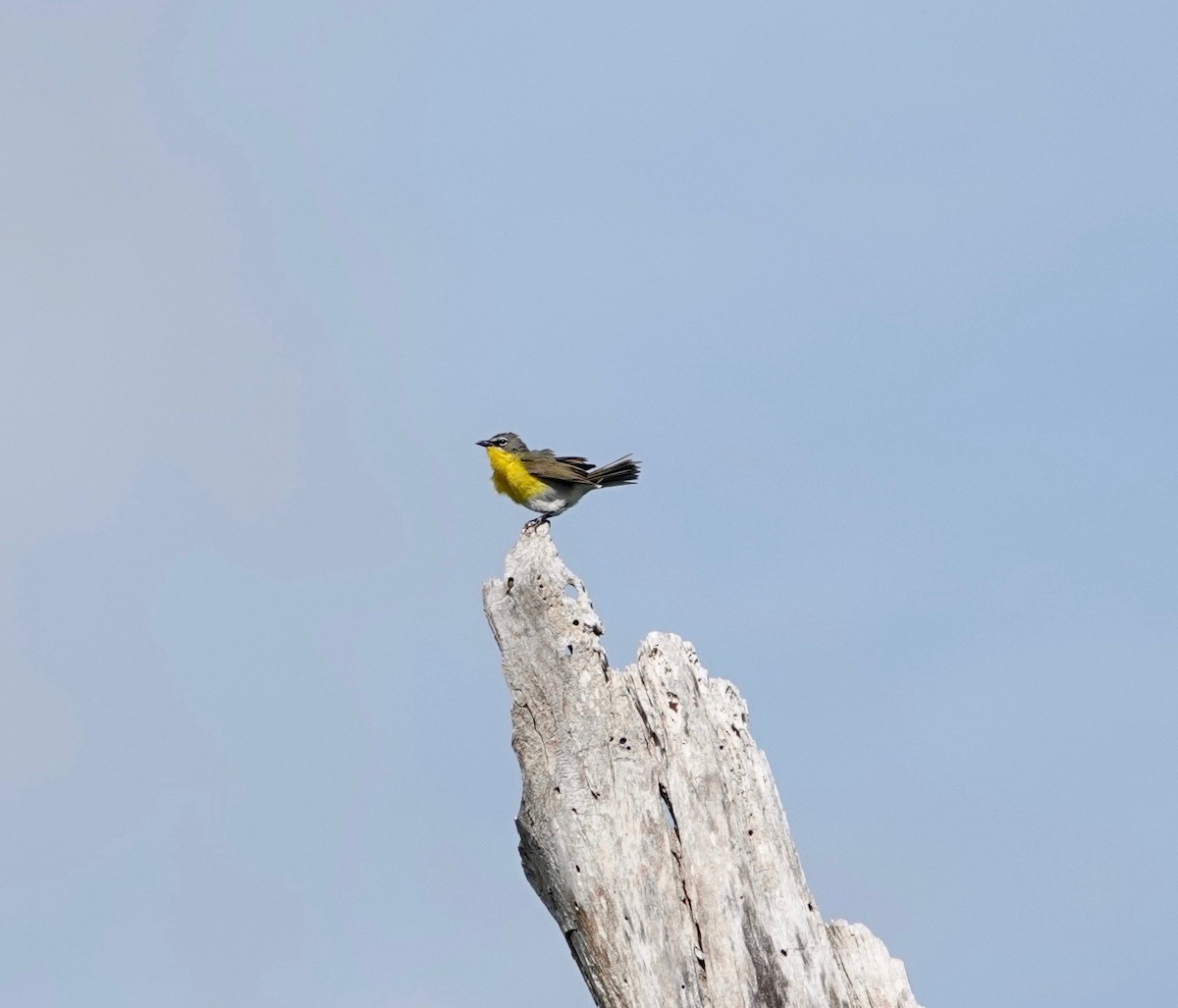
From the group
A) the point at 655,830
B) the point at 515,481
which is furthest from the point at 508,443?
the point at 655,830

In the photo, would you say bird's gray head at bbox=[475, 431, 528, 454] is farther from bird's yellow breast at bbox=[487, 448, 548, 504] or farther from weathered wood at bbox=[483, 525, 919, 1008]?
weathered wood at bbox=[483, 525, 919, 1008]

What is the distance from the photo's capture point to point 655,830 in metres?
11.7

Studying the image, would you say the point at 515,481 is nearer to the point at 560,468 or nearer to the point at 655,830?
the point at 560,468

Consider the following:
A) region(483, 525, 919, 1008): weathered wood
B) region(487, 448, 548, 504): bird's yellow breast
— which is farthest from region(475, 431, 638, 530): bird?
region(483, 525, 919, 1008): weathered wood

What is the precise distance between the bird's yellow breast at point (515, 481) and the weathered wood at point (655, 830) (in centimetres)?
418

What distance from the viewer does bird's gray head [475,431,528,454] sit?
17.6 metres

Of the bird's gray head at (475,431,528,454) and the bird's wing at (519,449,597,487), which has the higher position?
the bird's gray head at (475,431,528,454)

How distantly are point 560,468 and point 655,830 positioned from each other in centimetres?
576

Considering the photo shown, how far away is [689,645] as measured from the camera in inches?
492

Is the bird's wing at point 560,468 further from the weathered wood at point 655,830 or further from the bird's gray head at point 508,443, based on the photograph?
the weathered wood at point 655,830

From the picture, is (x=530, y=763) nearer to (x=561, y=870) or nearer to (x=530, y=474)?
(x=561, y=870)

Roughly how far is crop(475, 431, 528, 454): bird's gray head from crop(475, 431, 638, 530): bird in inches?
11.9

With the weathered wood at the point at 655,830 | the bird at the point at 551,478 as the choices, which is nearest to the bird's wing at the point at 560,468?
the bird at the point at 551,478

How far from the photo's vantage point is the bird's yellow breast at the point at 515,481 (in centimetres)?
1689
